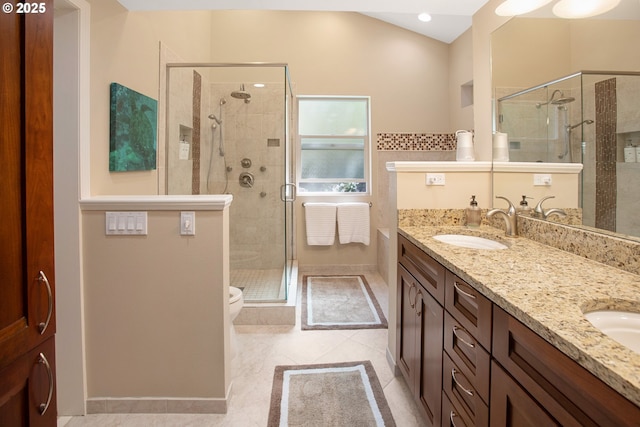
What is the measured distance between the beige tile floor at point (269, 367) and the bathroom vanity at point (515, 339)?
12.0 inches

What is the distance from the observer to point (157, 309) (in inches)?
71.7

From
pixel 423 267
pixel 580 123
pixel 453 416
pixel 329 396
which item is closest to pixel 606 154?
pixel 580 123

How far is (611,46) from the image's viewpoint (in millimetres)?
1320

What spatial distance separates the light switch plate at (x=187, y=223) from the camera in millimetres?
1788

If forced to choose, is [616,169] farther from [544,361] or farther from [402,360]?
[402,360]

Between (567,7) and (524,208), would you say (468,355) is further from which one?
(567,7)

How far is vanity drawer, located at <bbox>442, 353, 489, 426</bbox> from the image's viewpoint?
1083 millimetres

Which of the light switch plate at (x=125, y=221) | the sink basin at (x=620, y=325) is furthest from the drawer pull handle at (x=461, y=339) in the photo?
the light switch plate at (x=125, y=221)

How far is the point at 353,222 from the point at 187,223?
264cm

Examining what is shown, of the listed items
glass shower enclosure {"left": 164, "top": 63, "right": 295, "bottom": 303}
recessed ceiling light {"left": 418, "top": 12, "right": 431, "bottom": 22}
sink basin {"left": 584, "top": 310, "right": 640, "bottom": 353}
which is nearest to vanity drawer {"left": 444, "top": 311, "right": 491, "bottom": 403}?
sink basin {"left": 584, "top": 310, "right": 640, "bottom": 353}

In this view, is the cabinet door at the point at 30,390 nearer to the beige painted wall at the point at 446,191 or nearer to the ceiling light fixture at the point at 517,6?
the beige painted wall at the point at 446,191

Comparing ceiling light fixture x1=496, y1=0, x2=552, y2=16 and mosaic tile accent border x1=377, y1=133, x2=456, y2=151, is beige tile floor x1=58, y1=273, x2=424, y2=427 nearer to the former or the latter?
mosaic tile accent border x1=377, y1=133, x2=456, y2=151

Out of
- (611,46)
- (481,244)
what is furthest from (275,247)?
(611,46)

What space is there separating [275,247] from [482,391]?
8.19 feet
